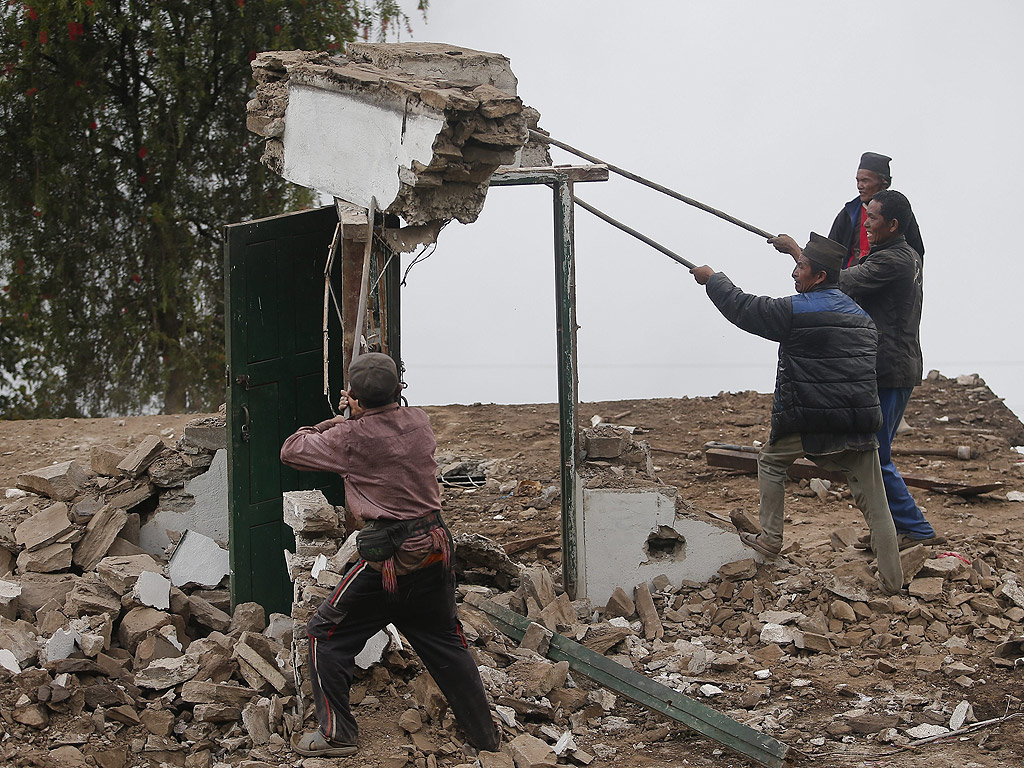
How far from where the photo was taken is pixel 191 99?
11.7 m

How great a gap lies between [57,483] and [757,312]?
473 centimetres

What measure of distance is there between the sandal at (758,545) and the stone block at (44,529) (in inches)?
164

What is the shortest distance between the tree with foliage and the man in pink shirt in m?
7.96

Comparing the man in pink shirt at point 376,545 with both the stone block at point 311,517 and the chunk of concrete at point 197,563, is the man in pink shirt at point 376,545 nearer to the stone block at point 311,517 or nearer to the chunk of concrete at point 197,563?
the stone block at point 311,517

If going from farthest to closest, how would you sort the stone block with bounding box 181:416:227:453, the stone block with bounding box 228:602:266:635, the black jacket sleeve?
the stone block with bounding box 181:416:227:453, the black jacket sleeve, the stone block with bounding box 228:602:266:635

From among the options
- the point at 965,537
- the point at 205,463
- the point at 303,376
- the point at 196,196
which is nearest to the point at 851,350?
the point at 965,537

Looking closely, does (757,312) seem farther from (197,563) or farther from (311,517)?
(197,563)

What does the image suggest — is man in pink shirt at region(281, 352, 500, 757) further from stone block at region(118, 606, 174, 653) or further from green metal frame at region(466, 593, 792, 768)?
stone block at region(118, 606, 174, 653)

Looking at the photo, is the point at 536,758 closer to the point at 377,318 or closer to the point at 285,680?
the point at 285,680

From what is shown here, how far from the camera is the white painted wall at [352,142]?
16.0ft

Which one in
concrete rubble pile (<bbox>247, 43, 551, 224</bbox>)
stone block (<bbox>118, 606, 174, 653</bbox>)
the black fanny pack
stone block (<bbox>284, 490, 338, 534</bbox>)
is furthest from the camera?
stone block (<bbox>118, 606, 174, 653</bbox>)

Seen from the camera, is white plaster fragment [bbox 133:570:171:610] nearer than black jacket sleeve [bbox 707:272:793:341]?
Yes

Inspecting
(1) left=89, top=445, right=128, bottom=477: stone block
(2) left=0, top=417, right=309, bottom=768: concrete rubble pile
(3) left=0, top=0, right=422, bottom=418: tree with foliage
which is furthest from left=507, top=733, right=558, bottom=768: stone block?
(3) left=0, top=0, right=422, bottom=418: tree with foliage

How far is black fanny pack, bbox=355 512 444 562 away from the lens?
13.8ft
